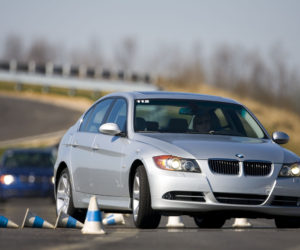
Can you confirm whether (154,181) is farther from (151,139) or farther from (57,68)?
(57,68)

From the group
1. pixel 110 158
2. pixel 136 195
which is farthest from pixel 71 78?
pixel 136 195

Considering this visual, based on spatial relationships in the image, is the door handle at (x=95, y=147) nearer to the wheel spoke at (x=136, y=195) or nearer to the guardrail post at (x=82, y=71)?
the wheel spoke at (x=136, y=195)

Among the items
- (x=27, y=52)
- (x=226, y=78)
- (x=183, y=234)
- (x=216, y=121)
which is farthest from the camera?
(x=27, y=52)

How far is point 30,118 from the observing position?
167 ft

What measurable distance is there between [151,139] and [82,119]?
2554 mm

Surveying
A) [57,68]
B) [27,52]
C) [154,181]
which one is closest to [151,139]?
[154,181]

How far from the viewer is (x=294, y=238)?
918cm

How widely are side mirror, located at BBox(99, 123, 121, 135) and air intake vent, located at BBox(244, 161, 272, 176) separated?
1.67m

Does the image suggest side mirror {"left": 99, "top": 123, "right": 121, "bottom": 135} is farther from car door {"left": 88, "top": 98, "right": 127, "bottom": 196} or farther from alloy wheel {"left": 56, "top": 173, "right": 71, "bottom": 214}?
alloy wheel {"left": 56, "top": 173, "right": 71, "bottom": 214}

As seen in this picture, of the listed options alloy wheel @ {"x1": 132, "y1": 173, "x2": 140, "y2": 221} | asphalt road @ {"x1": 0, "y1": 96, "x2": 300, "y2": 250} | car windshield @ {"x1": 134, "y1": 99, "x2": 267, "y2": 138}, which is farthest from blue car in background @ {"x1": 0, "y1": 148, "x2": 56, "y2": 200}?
alloy wheel @ {"x1": 132, "y1": 173, "x2": 140, "y2": 221}

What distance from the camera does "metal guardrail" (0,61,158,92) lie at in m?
59.0

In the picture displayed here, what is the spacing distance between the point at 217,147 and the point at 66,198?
9.57 feet

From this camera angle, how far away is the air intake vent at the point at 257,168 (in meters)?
9.96

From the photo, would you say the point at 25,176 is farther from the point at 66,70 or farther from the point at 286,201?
the point at 66,70
